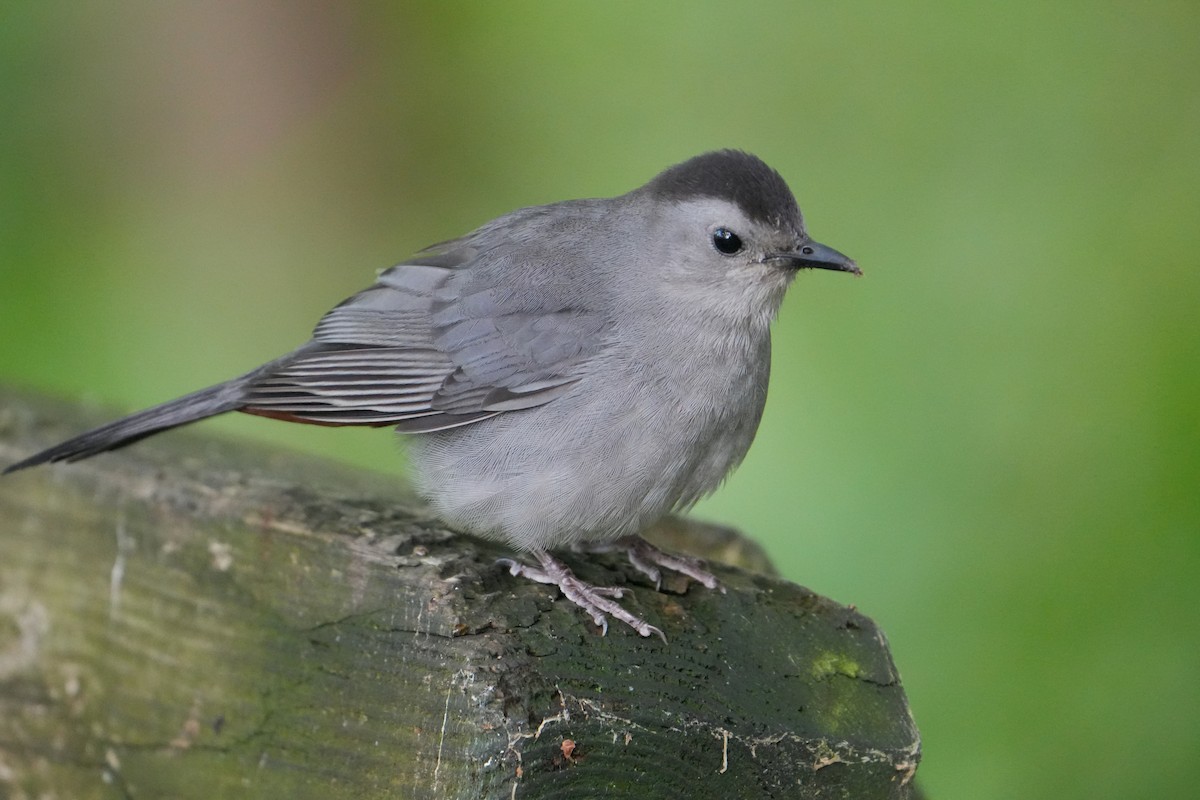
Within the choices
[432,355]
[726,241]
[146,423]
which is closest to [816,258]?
[726,241]

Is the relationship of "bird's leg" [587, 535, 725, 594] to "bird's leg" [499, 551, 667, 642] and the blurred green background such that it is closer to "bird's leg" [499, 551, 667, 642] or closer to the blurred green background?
"bird's leg" [499, 551, 667, 642]

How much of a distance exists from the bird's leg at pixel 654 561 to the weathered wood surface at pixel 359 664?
0.06m

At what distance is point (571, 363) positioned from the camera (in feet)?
11.8

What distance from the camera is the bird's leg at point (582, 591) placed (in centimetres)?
264

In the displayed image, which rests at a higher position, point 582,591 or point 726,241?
point 726,241

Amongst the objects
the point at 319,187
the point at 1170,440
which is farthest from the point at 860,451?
the point at 319,187

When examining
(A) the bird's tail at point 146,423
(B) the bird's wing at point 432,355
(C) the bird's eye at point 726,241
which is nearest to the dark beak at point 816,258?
(C) the bird's eye at point 726,241

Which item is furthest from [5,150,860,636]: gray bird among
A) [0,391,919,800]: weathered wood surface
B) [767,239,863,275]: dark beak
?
[0,391,919,800]: weathered wood surface

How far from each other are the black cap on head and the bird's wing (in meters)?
0.51

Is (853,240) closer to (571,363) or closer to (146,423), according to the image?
(571,363)

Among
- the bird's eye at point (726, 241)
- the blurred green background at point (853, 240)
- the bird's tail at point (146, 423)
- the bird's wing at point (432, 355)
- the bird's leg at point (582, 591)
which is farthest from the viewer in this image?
the blurred green background at point (853, 240)

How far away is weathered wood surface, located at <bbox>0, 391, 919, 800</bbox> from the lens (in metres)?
2.39

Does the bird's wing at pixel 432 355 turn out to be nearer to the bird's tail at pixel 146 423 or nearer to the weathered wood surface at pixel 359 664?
the bird's tail at pixel 146 423

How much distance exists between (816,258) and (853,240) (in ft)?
5.13
